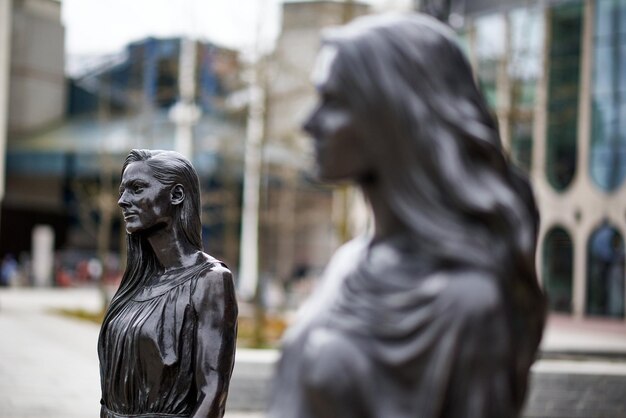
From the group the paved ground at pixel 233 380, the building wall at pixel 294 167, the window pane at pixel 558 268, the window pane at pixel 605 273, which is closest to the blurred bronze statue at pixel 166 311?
the paved ground at pixel 233 380

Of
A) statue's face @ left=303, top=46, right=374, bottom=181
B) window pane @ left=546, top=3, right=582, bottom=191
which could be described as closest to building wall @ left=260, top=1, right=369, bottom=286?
window pane @ left=546, top=3, right=582, bottom=191

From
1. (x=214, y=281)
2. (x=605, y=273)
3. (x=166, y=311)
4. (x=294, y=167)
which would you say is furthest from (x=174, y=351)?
(x=294, y=167)

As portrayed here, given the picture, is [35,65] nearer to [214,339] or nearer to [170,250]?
[170,250]

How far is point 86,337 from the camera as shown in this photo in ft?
57.6

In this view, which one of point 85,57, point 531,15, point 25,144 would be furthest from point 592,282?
point 85,57

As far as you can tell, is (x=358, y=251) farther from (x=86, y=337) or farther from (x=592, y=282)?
(x=592, y=282)

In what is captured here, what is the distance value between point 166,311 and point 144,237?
325mm

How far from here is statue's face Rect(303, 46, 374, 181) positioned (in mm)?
1503

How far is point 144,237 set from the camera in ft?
10.6

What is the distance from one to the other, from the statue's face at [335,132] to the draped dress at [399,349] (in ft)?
0.49

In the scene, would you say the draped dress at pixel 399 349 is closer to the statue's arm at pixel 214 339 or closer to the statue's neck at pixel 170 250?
the statue's arm at pixel 214 339

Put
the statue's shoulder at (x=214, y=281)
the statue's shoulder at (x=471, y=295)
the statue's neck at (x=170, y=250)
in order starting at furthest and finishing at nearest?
1. the statue's neck at (x=170, y=250)
2. the statue's shoulder at (x=214, y=281)
3. the statue's shoulder at (x=471, y=295)

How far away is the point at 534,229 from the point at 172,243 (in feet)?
6.28

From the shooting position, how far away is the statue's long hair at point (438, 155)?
145 cm
